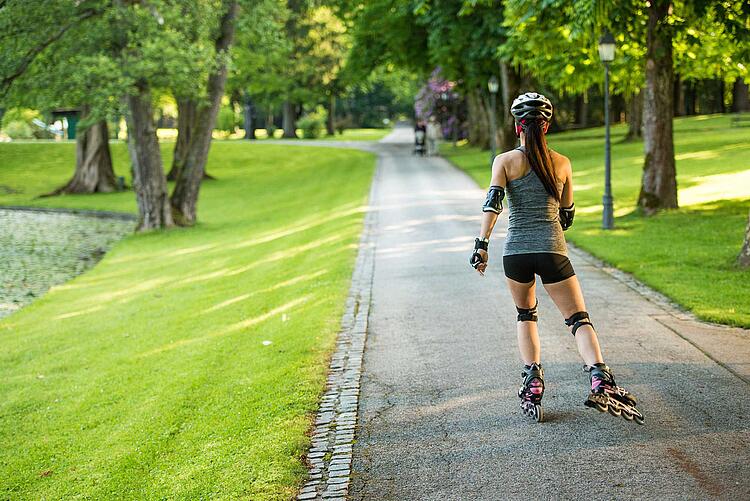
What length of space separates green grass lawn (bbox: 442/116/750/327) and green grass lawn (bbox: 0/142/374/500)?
4.22 m

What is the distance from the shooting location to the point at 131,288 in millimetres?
17312

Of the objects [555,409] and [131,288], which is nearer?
[555,409]

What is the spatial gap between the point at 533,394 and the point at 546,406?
36 cm

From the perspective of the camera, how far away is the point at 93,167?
41781 millimetres

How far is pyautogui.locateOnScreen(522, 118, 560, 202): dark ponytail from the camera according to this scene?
6.37 metres

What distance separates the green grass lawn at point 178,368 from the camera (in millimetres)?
6730

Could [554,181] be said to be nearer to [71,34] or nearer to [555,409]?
[555,409]

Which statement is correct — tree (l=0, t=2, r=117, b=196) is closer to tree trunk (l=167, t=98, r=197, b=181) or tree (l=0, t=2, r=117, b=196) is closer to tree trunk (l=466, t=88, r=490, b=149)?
tree trunk (l=167, t=98, r=197, b=181)

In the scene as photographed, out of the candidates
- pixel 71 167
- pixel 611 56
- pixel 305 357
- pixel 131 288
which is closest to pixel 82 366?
pixel 305 357

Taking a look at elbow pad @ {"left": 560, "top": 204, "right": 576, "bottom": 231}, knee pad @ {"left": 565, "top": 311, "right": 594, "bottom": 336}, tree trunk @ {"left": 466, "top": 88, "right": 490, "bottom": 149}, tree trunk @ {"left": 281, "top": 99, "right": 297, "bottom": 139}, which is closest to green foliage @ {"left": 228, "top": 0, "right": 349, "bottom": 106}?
tree trunk @ {"left": 281, "top": 99, "right": 297, "bottom": 139}

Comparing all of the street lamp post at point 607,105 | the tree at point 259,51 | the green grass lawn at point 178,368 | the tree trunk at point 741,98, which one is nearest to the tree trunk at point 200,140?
the tree at point 259,51

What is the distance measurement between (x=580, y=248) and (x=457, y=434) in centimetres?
1018

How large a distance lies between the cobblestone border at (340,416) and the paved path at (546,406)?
10 centimetres

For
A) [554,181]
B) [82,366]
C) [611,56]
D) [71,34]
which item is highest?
[71,34]
